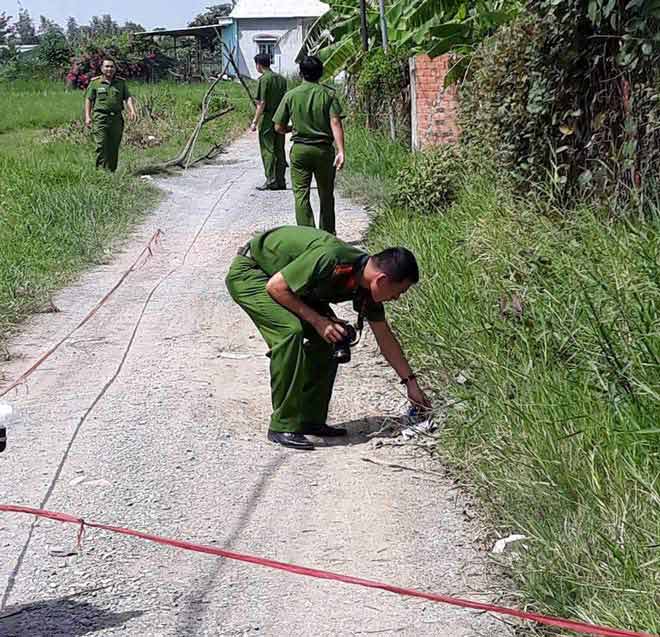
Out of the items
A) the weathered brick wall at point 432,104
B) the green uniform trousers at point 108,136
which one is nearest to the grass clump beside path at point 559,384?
the weathered brick wall at point 432,104

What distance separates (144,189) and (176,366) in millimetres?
9153

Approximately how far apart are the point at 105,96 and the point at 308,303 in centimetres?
1164

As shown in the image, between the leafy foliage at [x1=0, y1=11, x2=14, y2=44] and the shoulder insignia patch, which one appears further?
the leafy foliage at [x1=0, y1=11, x2=14, y2=44]

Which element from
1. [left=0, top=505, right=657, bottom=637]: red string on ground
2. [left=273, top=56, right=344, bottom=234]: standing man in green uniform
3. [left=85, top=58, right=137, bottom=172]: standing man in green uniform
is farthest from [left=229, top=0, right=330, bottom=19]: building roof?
[left=0, top=505, right=657, bottom=637]: red string on ground

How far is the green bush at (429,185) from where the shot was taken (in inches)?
448

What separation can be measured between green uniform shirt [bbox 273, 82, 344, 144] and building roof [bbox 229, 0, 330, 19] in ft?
140

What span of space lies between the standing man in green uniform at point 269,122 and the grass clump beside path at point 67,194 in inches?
67.1

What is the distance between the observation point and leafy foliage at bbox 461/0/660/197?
7.97m

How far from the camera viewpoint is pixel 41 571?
15.3 feet

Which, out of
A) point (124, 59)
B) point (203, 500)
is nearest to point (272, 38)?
point (124, 59)

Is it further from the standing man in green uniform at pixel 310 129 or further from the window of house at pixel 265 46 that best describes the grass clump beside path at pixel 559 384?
the window of house at pixel 265 46

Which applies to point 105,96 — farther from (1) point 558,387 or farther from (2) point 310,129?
(1) point 558,387

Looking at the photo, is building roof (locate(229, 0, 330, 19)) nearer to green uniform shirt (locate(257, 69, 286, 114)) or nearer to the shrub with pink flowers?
the shrub with pink flowers

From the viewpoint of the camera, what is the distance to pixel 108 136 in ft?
55.8
